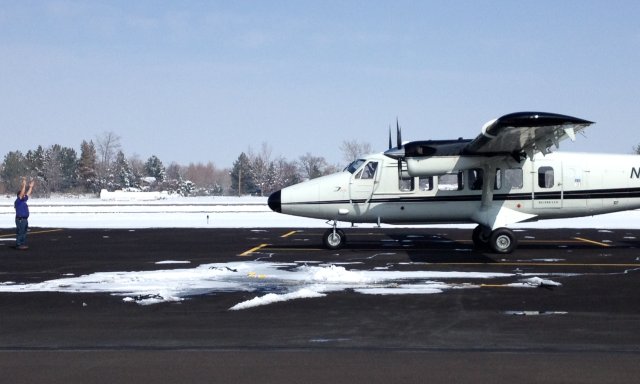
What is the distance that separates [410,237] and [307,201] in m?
7.33

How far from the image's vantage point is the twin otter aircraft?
64.3 ft

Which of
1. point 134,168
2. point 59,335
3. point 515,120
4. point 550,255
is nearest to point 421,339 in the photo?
point 59,335

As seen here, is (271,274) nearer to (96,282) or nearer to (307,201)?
(96,282)

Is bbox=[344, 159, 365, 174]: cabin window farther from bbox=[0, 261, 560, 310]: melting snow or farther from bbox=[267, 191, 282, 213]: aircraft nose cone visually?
bbox=[0, 261, 560, 310]: melting snow

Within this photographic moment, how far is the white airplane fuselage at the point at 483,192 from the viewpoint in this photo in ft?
64.8

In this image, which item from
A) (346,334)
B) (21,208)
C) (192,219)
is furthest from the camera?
(192,219)

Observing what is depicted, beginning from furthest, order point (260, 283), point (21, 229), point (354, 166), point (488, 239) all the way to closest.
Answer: point (21, 229) → point (354, 166) → point (488, 239) → point (260, 283)

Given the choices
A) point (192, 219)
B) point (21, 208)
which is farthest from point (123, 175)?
point (21, 208)

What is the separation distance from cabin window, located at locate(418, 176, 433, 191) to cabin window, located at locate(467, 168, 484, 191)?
108 centimetres

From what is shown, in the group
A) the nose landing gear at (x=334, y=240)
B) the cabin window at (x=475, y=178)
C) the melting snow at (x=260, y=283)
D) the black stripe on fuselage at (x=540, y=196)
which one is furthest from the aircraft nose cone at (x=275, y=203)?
the cabin window at (x=475, y=178)

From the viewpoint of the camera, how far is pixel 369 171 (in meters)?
20.1

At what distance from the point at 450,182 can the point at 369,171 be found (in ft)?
7.71

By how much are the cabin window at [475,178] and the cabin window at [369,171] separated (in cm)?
269

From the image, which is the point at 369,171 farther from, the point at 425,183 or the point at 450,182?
the point at 450,182
